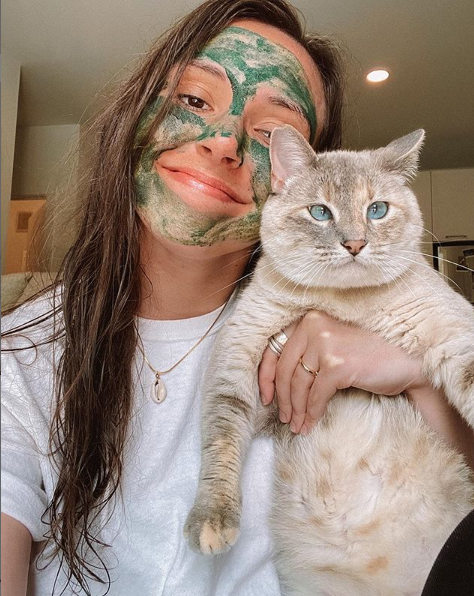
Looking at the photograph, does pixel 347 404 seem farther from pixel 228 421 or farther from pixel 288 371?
pixel 228 421

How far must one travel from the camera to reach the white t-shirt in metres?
1.04

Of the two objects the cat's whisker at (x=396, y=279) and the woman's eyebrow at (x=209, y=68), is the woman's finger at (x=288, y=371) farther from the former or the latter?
the woman's eyebrow at (x=209, y=68)

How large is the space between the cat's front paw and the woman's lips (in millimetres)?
650

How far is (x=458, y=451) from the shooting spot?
1.15 m

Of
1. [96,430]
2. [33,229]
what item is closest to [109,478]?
[96,430]

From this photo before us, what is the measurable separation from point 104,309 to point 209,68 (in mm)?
619

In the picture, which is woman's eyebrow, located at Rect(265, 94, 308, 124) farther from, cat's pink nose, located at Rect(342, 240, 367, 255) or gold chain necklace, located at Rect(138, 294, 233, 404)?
gold chain necklace, located at Rect(138, 294, 233, 404)

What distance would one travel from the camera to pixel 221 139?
1.15 m

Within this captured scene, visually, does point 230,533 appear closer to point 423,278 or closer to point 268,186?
point 423,278

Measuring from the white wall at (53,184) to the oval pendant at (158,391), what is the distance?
20.2 inches

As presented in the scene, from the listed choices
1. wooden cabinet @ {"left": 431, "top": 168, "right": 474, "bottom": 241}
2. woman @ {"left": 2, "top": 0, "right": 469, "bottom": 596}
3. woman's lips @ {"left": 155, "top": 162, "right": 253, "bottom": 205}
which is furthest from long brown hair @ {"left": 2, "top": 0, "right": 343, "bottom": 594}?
wooden cabinet @ {"left": 431, "top": 168, "right": 474, "bottom": 241}

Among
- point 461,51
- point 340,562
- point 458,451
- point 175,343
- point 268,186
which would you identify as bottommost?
point 340,562

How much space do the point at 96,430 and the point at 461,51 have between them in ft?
10.4

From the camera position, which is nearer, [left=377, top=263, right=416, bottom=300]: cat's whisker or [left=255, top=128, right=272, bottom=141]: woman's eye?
[left=377, top=263, right=416, bottom=300]: cat's whisker
